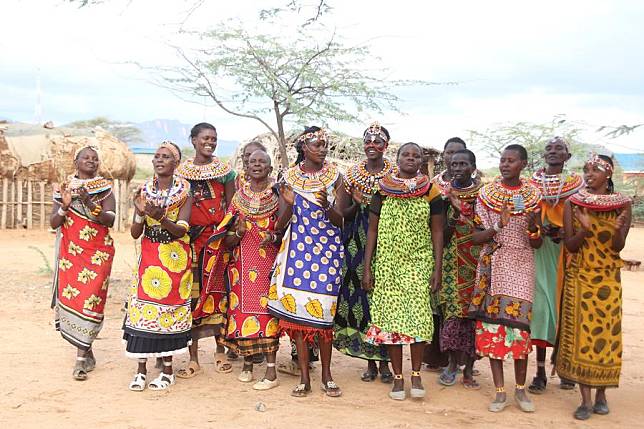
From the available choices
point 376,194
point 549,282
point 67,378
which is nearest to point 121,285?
point 67,378

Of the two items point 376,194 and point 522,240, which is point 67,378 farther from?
point 522,240

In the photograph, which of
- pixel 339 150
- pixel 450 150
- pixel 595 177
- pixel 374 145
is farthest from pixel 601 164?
pixel 339 150

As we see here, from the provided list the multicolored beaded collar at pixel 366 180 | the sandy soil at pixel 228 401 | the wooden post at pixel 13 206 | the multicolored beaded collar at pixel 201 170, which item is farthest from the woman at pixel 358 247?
the wooden post at pixel 13 206

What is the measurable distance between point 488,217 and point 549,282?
730mm

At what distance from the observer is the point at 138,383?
4859 millimetres

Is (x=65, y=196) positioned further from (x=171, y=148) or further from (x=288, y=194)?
(x=288, y=194)

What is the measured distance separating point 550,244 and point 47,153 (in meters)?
16.0

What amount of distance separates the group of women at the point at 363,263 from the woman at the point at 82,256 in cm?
1

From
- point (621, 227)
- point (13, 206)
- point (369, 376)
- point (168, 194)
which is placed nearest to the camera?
point (621, 227)

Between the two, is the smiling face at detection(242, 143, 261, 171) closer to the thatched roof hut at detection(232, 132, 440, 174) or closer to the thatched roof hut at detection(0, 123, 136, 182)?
the thatched roof hut at detection(232, 132, 440, 174)

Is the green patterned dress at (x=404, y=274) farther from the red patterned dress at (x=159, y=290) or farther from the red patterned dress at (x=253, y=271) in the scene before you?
the red patterned dress at (x=159, y=290)

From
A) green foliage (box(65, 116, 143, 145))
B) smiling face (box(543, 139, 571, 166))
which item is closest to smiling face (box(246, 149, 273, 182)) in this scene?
smiling face (box(543, 139, 571, 166))

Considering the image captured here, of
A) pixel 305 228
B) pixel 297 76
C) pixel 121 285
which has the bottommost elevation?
pixel 121 285

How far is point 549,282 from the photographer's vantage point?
15.9 ft
